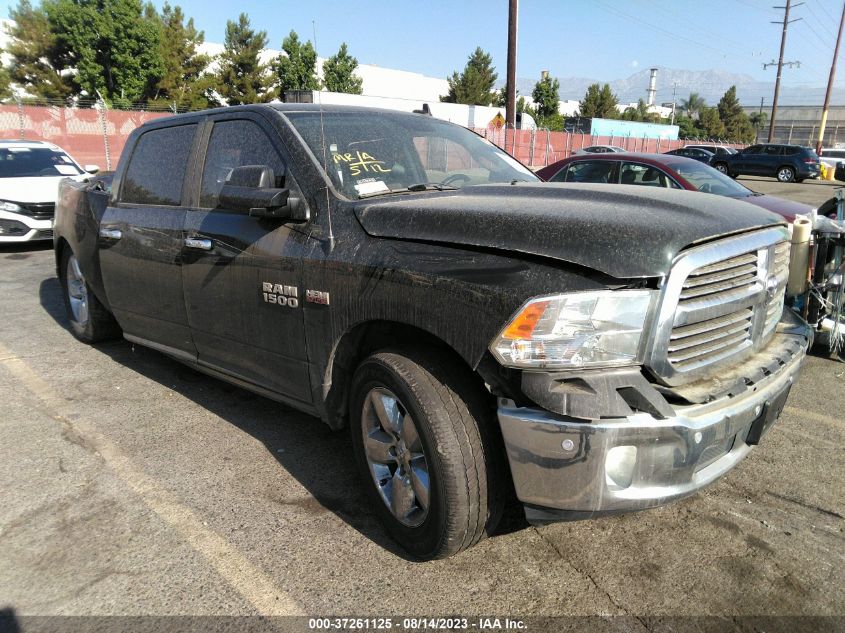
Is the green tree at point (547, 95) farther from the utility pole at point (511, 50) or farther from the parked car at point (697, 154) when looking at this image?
the utility pole at point (511, 50)

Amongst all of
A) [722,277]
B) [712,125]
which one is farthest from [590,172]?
[712,125]

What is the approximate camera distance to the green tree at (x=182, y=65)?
45781 mm

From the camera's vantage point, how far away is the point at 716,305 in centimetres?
233

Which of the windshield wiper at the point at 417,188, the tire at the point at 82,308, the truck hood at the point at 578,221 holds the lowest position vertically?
the tire at the point at 82,308

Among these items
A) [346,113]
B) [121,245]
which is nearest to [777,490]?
[346,113]

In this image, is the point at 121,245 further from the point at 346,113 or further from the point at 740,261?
the point at 740,261

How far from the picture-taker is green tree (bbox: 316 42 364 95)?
51.9m

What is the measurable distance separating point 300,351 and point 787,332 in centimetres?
232

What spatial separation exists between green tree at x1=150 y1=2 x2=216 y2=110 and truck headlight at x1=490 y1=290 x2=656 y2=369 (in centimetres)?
4843

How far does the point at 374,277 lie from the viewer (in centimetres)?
257

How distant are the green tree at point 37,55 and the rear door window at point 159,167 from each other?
4716 cm

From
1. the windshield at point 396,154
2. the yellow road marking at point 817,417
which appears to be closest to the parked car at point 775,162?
the yellow road marking at point 817,417

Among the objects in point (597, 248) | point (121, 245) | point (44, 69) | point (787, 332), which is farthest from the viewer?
point (44, 69)

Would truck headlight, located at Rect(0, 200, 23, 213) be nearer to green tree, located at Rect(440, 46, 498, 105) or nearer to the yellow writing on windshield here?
the yellow writing on windshield
